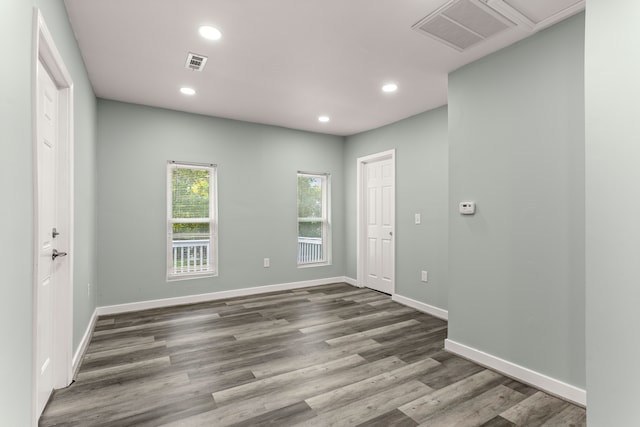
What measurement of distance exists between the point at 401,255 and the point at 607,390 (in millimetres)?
3110

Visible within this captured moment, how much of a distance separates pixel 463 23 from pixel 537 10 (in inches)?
17.9

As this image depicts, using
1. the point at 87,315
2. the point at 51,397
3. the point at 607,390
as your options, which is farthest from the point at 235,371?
the point at 607,390

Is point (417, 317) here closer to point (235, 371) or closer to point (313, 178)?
point (235, 371)

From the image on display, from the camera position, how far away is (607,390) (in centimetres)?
153

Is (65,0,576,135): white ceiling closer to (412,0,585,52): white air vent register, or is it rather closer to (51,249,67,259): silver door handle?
(412,0,585,52): white air vent register

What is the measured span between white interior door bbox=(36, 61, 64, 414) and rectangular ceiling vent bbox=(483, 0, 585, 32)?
2891mm

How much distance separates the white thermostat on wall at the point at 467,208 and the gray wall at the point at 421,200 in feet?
3.79

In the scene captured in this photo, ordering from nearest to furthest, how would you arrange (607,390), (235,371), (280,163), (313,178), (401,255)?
(607,390)
(235,371)
(401,255)
(280,163)
(313,178)

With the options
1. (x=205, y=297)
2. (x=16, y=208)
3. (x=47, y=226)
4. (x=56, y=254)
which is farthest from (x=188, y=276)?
(x=16, y=208)

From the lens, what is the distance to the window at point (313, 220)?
5.51 metres

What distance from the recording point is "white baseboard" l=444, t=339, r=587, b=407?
2.17 m

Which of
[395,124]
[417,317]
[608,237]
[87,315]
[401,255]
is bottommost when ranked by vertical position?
[417,317]

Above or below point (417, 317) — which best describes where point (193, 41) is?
above

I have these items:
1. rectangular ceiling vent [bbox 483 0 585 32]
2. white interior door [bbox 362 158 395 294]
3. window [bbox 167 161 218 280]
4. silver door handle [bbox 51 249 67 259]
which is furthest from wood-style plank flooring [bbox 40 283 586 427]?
rectangular ceiling vent [bbox 483 0 585 32]
